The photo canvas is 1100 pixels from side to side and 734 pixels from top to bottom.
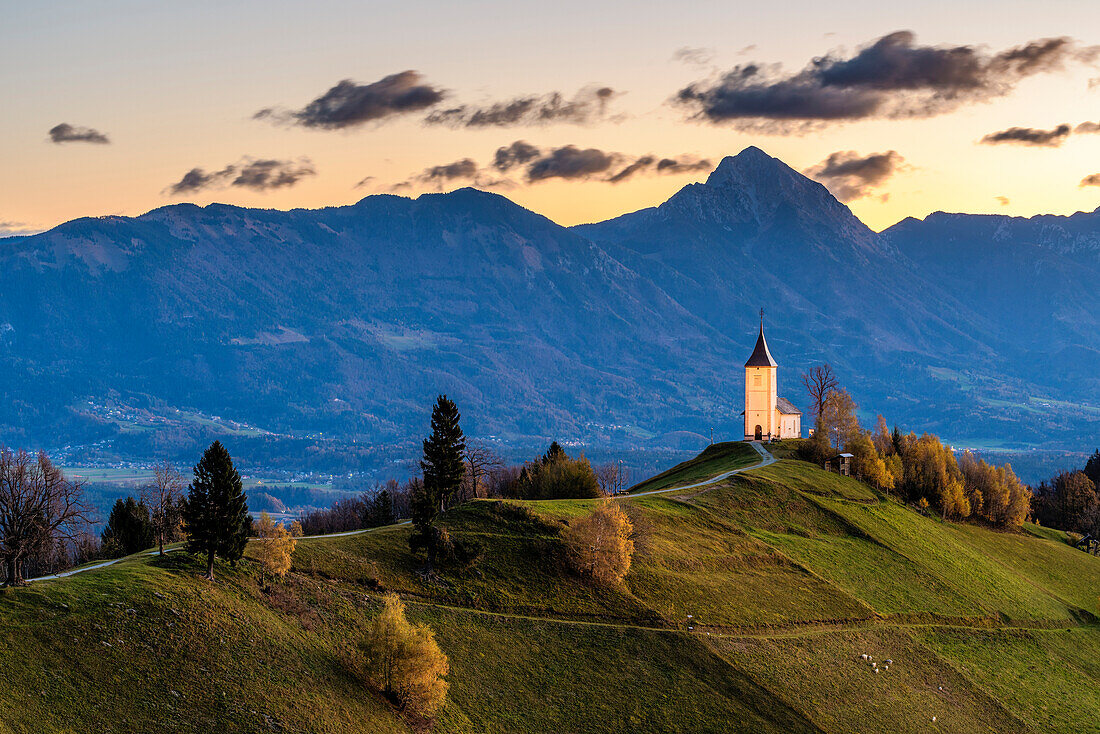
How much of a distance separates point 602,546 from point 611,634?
31.1ft

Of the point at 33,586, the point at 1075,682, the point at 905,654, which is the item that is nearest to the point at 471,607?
the point at 33,586

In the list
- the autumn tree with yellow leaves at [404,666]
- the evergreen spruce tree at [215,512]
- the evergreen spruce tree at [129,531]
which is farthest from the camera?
the evergreen spruce tree at [129,531]

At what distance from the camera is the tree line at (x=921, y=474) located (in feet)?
502

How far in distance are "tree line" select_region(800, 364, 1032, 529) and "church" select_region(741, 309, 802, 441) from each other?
52.1 ft

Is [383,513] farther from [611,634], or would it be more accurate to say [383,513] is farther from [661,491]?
[611,634]

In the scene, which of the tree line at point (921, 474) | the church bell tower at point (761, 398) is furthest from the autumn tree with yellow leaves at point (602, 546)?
the church bell tower at point (761, 398)

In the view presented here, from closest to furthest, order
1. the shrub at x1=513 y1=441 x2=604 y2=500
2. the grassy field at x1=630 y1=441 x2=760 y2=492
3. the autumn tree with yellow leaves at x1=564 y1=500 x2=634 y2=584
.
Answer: the autumn tree with yellow leaves at x1=564 y1=500 x2=634 y2=584, the shrub at x1=513 y1=441 x2=604 y2=500, the grassy field at x1=630 y1=441 x2=760 y2=492

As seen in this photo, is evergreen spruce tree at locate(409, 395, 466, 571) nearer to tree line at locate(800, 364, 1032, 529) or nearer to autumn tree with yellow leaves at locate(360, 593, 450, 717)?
autumn tree with yellow leaves at locate(360, 593, 450, 717)

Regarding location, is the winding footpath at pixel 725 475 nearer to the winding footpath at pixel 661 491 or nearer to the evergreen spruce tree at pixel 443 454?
the winding footpath at pixel 661 491

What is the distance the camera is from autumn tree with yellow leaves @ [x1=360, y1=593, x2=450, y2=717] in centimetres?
6975

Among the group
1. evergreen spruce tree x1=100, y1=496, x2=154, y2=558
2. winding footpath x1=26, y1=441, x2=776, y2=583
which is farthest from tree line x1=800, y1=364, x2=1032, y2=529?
evergreen spruce tree x1=100, y1=496, x2=154, y2=558

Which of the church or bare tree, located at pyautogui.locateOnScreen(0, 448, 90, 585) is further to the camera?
the church

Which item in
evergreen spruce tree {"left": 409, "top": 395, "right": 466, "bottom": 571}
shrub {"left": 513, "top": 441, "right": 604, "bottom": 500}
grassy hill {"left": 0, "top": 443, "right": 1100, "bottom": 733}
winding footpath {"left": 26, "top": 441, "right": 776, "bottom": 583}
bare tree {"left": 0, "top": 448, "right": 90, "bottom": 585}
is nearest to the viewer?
grassy hill {"left": 0, "top": 443, "right": 1100, "bottom": 733}

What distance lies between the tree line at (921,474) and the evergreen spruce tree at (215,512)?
325 feet
